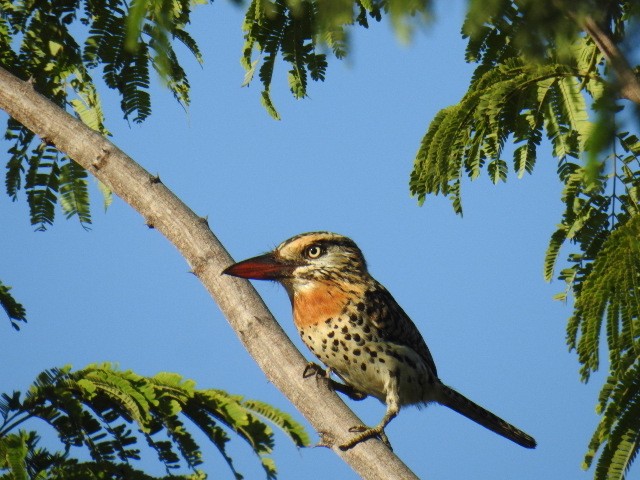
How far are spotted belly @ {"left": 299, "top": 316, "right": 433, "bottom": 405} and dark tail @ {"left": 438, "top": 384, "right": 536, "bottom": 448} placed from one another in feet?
1.73

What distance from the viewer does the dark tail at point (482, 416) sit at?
6.17 meters

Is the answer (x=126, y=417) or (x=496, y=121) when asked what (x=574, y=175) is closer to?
(x=496, y=121)

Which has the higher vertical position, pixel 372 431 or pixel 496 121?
pixel 496 121

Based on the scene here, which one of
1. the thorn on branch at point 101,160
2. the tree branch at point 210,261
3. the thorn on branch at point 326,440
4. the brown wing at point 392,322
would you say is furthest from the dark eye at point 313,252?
the thorn on branch at point 326,440

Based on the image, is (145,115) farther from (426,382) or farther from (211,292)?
(426,382)

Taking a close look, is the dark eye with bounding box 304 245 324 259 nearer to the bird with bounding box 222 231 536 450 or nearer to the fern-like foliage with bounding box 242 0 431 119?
the bird with bounding box 222 231 536 450

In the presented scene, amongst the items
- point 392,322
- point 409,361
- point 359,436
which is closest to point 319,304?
point 392,322

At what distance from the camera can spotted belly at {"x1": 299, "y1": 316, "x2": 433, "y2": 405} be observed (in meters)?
5.44

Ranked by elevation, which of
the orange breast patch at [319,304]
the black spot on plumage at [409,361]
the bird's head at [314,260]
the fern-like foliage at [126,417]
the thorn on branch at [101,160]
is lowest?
the fern-like foliage at [126,417]

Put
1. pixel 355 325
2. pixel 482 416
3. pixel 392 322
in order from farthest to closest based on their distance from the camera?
pixel 482 416, pixel 392 322, pixel 355 325

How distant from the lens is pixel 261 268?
16.6 feet

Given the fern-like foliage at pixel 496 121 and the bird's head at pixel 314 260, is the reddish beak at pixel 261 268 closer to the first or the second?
the bird's head at pixel 314 260

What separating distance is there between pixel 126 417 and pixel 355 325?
226cm

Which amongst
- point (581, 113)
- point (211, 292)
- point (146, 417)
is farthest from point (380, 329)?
point (146, 417)
